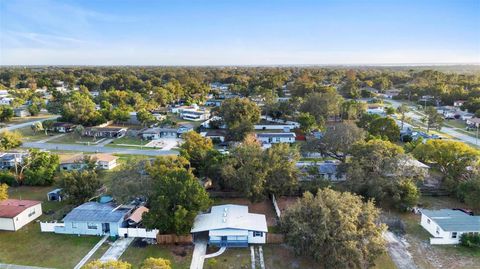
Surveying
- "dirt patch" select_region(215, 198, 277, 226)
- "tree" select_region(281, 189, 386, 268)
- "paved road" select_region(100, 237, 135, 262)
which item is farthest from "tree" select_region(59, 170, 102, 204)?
"tree" select_region(281, 189, 386, 268)

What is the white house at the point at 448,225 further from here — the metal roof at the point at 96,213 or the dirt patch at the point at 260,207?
the metal roof at the point at 96,213

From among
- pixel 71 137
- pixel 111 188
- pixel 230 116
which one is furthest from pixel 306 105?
pixel 111 188

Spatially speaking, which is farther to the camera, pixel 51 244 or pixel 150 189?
pixel 150 189

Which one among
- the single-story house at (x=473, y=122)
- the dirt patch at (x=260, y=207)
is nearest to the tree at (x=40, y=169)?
the dirt patch at (x=260, y=207)

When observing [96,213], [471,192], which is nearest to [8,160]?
[96,213]

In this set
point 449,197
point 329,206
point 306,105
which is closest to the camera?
point 329,206

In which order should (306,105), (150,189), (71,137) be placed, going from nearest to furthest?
(150,189) → (71,137) → (306,105)

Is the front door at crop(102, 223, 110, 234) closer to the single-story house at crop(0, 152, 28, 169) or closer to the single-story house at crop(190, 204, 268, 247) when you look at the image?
the single-story house at crop(190, 204, 268, 247)

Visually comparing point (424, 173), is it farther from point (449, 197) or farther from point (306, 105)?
point (306, 105)
